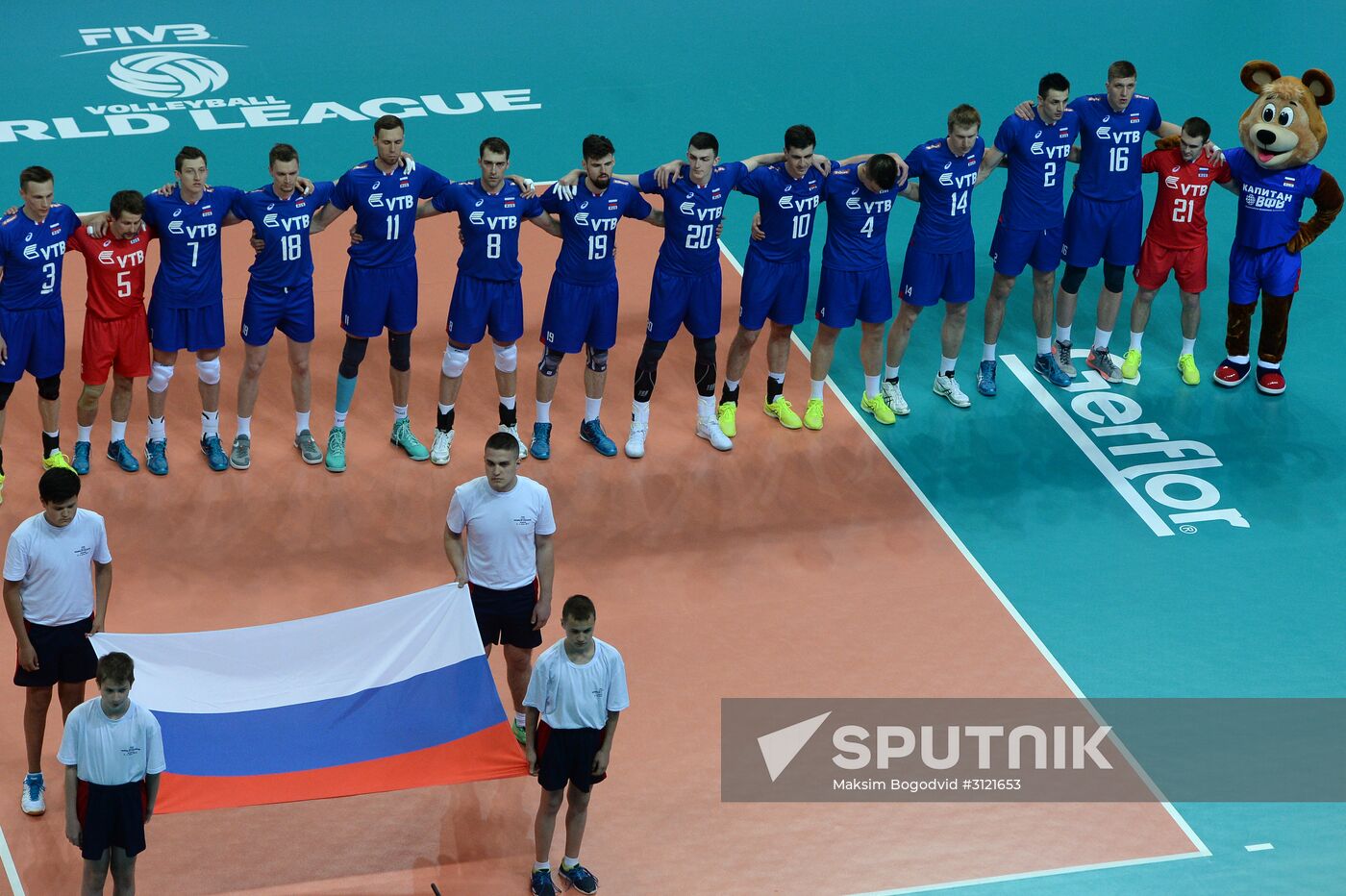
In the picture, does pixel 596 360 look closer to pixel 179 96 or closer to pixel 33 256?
pixel 33 256

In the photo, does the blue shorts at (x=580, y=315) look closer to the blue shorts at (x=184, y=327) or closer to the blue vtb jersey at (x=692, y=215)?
the blue vtb jersey at (x=692, y=215)

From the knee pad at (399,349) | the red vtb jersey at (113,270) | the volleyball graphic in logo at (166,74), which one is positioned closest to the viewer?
the red vtb jersey at (113,270)

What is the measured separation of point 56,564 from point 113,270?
3.21 meters

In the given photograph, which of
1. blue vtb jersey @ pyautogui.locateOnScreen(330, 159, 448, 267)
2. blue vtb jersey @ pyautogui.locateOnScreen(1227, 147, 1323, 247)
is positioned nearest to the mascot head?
blue vtb jersey @ pyautogui.locateOnScreen(1227, 147, 1323, 247)

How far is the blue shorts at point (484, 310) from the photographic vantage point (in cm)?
1221

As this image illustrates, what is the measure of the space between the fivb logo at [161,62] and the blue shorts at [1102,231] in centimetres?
898

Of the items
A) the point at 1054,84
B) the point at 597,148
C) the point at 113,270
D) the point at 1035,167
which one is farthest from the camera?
the point at 1035,167

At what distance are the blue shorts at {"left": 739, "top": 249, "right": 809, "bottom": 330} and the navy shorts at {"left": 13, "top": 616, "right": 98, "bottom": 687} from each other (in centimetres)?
545

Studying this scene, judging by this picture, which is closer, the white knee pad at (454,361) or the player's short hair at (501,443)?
the player's short hair at (501,443)

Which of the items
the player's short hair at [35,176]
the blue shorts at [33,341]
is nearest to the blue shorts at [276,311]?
the blue shorts at [33,341]

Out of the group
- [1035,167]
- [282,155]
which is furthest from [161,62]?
[1035,167]

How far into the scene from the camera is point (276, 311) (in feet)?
39.5

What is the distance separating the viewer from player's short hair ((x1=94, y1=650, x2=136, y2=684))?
782cm

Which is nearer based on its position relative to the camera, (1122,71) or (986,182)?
(1122,71)
